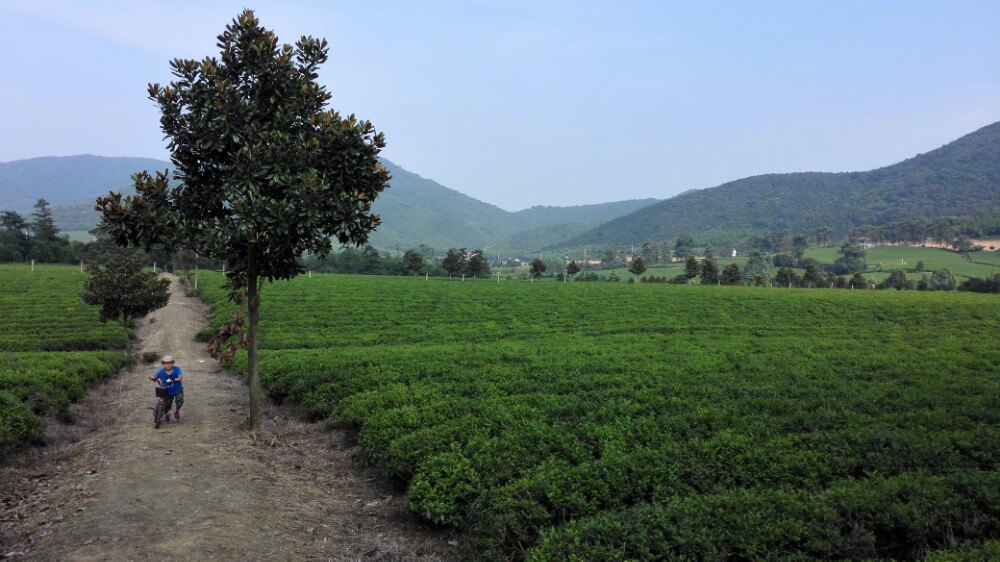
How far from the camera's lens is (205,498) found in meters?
8.27

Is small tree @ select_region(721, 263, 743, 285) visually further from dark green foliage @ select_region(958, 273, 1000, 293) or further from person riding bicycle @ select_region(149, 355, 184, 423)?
person riding bicycle @ select_region(149, 355, 184, 423)

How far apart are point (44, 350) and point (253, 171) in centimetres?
2332

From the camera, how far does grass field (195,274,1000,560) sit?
20.1 feet

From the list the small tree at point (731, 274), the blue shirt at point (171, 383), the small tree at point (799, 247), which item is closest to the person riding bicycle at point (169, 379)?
the blue shirt at point (171, 383)

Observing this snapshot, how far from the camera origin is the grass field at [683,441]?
20.1 feet

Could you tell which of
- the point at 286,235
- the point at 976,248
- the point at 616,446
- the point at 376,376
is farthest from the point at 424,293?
the point at 976,248

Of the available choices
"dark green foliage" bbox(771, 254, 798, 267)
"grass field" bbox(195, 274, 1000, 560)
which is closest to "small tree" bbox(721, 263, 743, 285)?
"grass field" bbox(195, 274, 1000, 560)

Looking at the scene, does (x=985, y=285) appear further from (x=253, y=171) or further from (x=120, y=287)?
(x=120, y=287)

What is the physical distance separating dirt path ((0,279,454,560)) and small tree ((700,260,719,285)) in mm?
70756

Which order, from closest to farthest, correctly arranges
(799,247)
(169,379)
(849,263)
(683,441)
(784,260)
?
(683,441)
(169,379)
(849,263)
(784,260)
(799,247)

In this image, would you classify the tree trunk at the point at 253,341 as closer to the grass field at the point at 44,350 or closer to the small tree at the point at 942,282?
the grass field at the point at 44,350

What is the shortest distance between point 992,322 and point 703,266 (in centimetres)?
4177

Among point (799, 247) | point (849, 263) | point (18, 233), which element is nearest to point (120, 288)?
point (18, 233)

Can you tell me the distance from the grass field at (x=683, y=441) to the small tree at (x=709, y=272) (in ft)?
172
